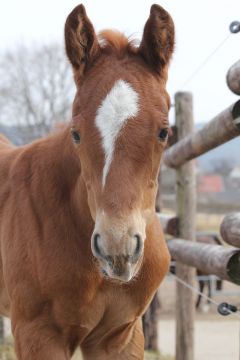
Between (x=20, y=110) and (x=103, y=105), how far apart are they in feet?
73.1

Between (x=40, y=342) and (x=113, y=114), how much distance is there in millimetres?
1361

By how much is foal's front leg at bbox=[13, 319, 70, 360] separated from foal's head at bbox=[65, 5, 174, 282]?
807mm

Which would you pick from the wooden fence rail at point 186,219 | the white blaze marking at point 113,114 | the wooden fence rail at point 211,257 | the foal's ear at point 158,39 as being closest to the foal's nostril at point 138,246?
the white blaze marking at point 113,114

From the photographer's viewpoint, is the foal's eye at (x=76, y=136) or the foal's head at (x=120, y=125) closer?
the foal's head at (x=120, y=125)

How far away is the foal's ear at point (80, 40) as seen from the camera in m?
3.15

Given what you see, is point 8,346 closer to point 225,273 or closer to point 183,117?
point 183,117

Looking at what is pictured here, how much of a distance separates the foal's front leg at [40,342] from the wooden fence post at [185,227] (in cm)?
249

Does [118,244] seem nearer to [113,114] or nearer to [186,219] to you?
[113,114]

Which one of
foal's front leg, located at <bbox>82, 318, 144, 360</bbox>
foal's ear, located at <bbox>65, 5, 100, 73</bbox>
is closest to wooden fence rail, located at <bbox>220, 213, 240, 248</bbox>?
foal's front leg, located at <bbox>82, 318, 144, 360</bbox>

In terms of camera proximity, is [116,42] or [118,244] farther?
[116,42]

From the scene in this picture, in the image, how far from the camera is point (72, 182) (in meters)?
3.57

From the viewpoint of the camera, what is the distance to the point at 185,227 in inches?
229

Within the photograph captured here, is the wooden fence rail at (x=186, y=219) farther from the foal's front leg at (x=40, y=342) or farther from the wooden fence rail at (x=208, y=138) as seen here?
the foal's front leg at (x=40, y=342)

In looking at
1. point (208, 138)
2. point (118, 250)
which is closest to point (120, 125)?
point (118, 250)
